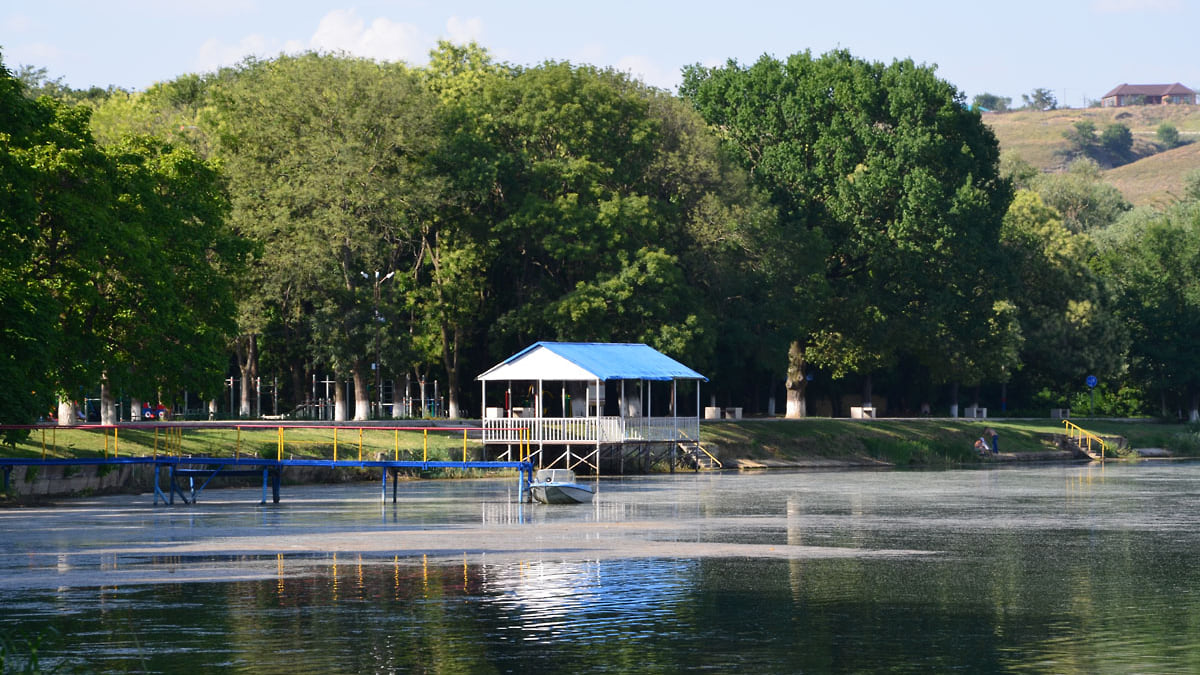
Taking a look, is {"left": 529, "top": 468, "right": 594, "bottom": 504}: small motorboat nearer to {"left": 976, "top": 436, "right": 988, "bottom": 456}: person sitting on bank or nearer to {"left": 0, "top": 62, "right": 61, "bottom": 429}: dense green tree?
{"left": 0, "top": 62, "right": 61, "bottom": 429}: dense green tree


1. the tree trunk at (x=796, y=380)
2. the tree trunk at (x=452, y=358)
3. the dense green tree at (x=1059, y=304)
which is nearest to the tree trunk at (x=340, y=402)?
the tree trunk at (x=452, y=358)

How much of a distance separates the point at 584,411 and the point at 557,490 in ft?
78.2

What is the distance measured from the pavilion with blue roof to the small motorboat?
17289 mm

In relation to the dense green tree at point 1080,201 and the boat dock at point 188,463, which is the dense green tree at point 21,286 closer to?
the boat dock at point 188,463

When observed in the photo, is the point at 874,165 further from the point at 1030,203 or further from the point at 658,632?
the point at 658,632

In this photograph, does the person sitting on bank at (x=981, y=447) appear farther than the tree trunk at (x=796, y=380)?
No

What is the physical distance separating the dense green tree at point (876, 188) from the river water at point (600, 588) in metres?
46.9

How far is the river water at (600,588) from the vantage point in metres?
20.5

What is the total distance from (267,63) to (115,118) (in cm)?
941

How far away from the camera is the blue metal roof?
7338 centimetres

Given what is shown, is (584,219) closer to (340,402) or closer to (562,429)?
(562,429)

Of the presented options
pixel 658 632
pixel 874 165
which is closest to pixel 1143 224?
pixel 874 165

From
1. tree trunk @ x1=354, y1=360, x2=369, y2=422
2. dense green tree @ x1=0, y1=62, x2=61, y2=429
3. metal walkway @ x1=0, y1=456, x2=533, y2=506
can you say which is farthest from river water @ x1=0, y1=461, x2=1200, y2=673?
tree trunk @ x1=354, y1=360, x2=369, y2=422

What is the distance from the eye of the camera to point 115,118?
88.6 m
